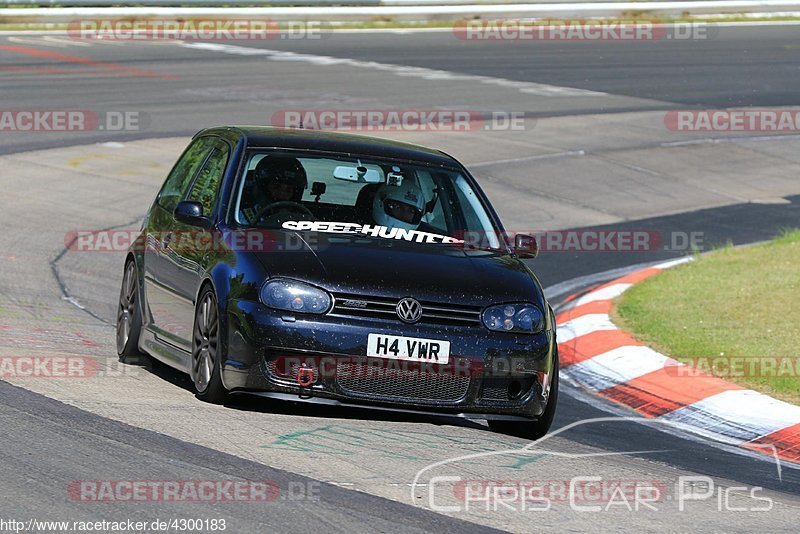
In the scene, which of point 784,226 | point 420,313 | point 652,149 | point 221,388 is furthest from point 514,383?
point 652,149

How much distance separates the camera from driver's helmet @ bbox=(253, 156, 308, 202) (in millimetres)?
8312

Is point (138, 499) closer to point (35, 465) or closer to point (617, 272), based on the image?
point (35, 465)

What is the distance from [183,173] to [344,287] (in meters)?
2.31

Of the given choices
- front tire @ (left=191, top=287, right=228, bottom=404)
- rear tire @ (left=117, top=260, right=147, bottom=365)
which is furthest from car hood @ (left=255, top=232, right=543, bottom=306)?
rear tire @ (left=117, top=260, right=147, bottom=365)

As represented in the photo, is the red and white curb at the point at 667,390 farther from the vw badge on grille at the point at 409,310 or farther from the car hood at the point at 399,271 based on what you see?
the vw badge on grille at the point at 409,310

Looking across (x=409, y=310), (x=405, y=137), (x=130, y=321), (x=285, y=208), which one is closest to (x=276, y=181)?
(x=285, y=208)

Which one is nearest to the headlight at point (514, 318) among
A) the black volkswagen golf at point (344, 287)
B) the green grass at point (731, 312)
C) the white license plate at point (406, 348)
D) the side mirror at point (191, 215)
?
the black volkswagen golf at point (344, 287)

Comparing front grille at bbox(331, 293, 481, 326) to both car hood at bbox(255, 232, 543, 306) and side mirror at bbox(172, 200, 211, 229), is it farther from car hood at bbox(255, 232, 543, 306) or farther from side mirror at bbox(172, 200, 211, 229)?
side mirror at bbox(172, 200, 211, 229)

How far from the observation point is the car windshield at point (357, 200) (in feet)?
26.8

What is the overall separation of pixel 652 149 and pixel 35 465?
15.7 metres

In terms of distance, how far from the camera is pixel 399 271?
24.5 ft

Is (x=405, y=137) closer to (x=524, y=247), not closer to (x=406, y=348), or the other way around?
(x=524, y=247)

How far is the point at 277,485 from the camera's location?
19.3ft

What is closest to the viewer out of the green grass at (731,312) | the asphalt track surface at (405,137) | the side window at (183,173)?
the asphalt track surface at (405,137)
